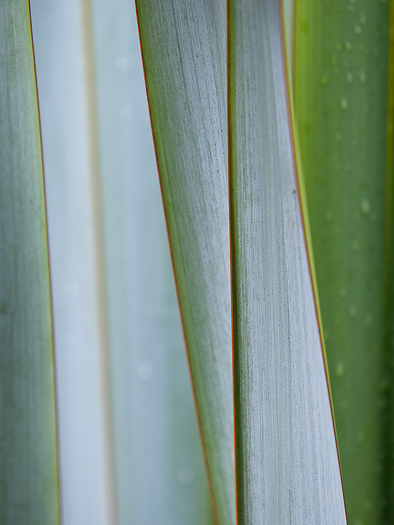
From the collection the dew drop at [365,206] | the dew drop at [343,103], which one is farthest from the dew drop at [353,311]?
the dew drop at [343,103]

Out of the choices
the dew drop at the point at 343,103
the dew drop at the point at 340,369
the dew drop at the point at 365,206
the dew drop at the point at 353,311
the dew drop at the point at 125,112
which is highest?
the dew drop at the point at 125,112

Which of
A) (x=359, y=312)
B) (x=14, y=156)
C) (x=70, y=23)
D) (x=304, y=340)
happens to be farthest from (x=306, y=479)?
(x=70, y=23)

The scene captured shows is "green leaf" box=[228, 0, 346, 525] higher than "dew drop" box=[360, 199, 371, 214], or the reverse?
"dew drop" box=[360, 199, 371, 214]

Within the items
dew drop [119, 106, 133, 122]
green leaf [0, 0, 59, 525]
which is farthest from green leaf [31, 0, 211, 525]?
green leaf [0, 0, 59, 525]

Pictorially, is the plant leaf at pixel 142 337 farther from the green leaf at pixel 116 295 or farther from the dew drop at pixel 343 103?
the dew drop at pixel 343 103

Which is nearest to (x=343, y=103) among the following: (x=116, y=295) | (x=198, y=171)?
(x=198, y=171)

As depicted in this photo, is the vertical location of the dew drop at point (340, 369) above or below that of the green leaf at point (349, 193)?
below

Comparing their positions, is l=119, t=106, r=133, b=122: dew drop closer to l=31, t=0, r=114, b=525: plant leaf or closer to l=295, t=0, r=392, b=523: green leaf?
l=31, t=0, r=114, b=525: plant leaf
